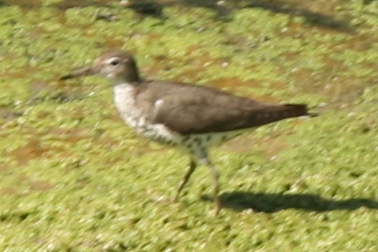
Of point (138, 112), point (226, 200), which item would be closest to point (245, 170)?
point (226, 200)

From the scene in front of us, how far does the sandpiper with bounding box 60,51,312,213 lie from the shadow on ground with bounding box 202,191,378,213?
0.25m

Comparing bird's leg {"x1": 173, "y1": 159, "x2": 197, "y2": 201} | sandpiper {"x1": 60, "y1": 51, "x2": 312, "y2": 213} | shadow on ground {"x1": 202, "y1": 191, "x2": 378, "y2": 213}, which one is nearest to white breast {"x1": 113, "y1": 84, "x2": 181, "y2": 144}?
sandpiper {"x1": 60, "y1": 51, "x2": 312, "y2": 213}

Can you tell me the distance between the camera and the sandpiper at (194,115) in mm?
7582

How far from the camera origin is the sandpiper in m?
7.58

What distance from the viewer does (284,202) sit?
7.92 metres

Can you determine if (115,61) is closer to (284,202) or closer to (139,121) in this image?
(139,121)

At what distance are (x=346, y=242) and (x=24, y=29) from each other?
5215 mm

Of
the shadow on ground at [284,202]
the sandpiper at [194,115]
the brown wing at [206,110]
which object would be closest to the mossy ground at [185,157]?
the shadow on ground at [284,202]

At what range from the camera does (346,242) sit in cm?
725

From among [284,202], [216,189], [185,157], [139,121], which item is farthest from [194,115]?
[185,157]

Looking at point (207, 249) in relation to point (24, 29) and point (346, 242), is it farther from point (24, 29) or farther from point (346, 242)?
point (24, 29)

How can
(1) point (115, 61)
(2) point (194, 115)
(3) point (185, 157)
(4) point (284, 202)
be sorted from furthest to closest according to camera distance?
(3) point (185, 157)
(1) point (115, 61)
(4) point (284, 202)
(2) point (194, 115)

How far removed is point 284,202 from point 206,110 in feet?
2.96

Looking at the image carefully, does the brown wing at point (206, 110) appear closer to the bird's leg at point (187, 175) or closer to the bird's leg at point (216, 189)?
the bird's leg at point (216, 189)
